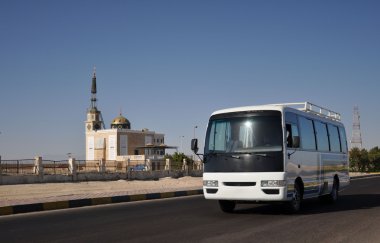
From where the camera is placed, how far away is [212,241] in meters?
7.80

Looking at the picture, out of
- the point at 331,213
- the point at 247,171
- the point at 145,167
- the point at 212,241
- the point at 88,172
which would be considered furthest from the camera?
the point at 145,167

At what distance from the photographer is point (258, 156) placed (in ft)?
37.3

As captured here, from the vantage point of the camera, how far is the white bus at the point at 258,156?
11.3 metres

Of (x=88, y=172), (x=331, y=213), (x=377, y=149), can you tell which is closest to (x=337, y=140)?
(x=331, y=213)

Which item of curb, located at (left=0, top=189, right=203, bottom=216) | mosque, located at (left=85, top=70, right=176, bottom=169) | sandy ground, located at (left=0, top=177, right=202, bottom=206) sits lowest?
curb, located at (left=0, top=189, right=203, bottom=216)

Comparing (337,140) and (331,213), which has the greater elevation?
(337,140)

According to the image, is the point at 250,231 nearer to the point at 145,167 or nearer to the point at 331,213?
the point at 331,213

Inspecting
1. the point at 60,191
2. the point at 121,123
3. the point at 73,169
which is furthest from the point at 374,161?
the point at 60,191

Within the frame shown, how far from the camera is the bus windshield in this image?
1162cm

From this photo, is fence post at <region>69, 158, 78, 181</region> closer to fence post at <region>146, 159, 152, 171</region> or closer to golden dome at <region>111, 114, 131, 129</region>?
fence post at <region>146, 159, 152, 171</region>

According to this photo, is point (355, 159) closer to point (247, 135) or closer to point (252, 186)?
point (247, 135)

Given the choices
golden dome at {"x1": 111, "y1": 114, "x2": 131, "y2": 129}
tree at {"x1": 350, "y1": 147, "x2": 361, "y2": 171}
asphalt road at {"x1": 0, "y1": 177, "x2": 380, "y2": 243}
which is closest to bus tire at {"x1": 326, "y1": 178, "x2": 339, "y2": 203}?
asphalt road at {"x1": 0, "y1": 177, "x2": 380, "y2": 243}

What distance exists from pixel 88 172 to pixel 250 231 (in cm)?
3063

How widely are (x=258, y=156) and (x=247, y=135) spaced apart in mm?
671
